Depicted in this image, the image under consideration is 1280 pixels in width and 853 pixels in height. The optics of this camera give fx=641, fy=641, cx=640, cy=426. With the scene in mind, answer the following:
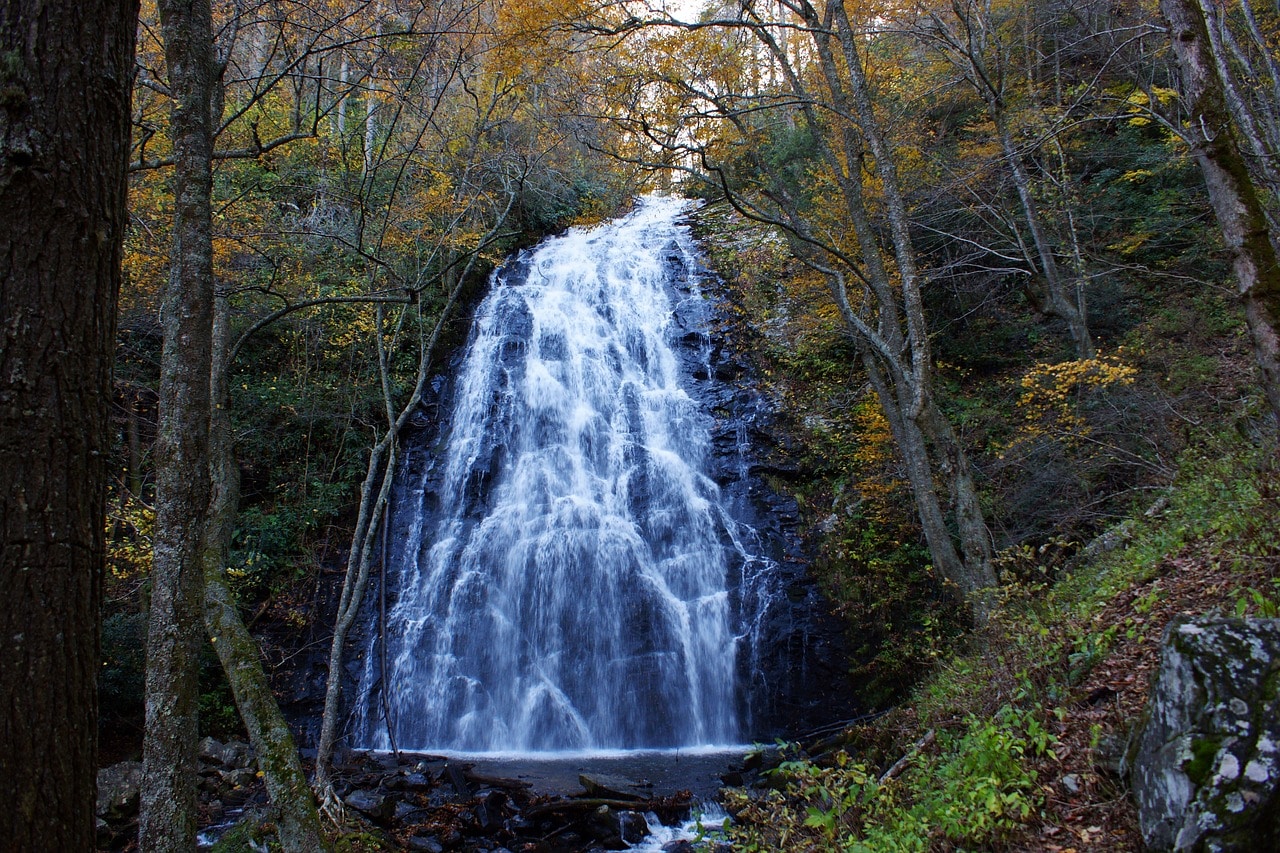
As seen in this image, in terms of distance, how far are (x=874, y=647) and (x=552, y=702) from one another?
Answer: 497 centimetres

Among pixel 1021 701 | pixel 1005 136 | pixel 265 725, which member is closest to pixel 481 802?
pixel 265 725

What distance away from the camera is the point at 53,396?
5.19 ft

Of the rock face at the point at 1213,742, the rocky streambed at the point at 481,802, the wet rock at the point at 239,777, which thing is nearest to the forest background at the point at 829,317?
the rock face at the point at 1213,742

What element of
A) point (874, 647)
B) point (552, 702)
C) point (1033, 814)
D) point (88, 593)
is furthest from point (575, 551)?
point (88, 593)

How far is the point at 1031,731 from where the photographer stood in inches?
130

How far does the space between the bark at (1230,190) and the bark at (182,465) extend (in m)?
6.60

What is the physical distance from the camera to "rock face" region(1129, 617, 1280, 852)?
7.20 ft

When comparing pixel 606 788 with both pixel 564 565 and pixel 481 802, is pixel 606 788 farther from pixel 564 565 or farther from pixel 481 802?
pixel 564 565

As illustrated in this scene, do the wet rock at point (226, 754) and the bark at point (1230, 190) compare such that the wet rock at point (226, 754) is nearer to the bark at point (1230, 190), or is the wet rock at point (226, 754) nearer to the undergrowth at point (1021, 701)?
the undergrowth at point (1021, 701)

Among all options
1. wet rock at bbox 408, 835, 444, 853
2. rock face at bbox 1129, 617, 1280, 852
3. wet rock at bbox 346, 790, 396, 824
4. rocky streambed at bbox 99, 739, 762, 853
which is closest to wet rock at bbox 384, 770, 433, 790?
rocky streambed at bbox 99, 739, 762, 853

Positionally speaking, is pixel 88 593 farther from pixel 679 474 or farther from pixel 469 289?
pixel 469 289

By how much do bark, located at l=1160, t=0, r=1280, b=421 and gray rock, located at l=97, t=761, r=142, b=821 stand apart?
1013 cm

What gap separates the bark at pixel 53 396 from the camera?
1473 millimetres

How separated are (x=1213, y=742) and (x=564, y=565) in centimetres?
918
